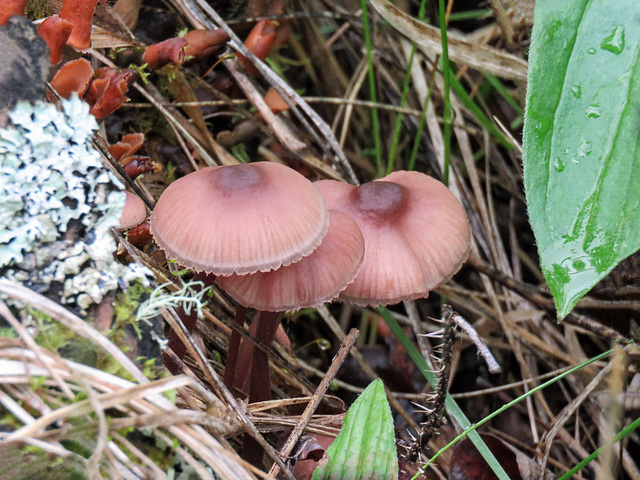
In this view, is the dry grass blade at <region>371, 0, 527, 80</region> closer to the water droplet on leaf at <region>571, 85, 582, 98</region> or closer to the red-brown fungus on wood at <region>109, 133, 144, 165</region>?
the water droplet on leaf at <region>571, 85, 582, 98</region>

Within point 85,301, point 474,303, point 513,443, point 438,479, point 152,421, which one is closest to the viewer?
point 152,421

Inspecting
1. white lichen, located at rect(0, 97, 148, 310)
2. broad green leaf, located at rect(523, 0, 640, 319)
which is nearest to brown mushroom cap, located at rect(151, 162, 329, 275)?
white lichen, located at rect(0, 97, 148, 310)

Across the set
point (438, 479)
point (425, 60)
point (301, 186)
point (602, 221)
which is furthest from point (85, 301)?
point (425, 60)

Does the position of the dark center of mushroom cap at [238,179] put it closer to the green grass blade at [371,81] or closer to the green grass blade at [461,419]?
the green grass blade at [461,419]

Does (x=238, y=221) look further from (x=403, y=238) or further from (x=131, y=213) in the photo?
(x=403, y=238)

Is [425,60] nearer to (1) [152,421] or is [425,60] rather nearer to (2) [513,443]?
(2) [513,443]

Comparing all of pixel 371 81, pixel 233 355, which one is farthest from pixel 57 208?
pixel 371 81
